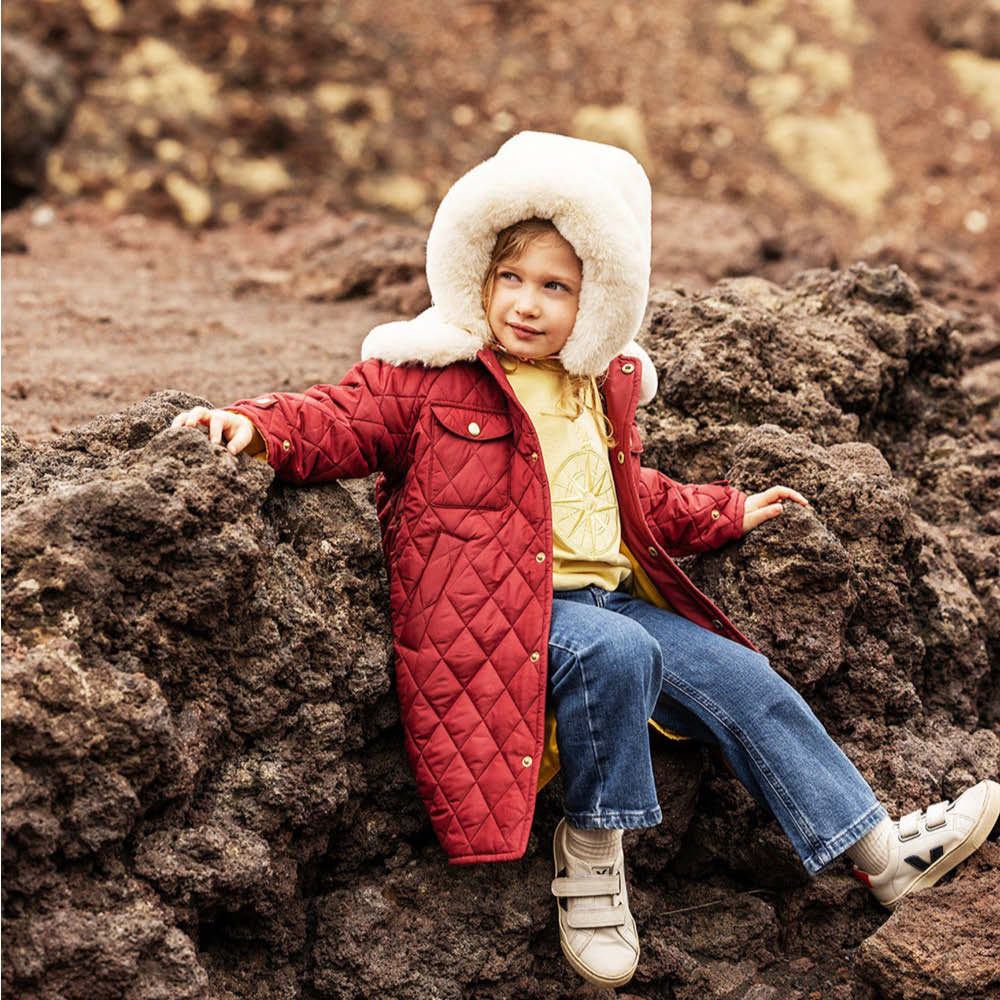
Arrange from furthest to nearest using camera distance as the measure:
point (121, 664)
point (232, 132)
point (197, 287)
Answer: point (232, 132)
point (197, 287)
point (121, 664)

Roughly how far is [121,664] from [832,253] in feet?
17.2

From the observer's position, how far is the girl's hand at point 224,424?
2.46 metres

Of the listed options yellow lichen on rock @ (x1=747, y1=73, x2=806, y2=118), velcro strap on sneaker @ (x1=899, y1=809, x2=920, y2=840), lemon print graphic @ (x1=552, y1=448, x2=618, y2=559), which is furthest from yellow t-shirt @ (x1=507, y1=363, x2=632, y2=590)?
yellow lichen on rock @ (x1=747, y1=73, x2=806, y2=118)

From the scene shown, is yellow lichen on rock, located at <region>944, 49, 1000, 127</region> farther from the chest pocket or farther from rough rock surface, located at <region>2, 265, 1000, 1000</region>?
the chest pocket

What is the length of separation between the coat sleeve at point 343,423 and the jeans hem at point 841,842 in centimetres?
121

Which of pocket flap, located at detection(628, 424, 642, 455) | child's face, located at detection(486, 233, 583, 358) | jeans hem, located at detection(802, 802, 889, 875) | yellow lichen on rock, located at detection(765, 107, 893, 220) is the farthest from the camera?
yellow lichen on rock, located at detection(765, 107, 893, 220)

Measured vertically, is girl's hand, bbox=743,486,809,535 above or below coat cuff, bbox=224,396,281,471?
below

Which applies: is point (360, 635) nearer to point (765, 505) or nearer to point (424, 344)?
point (424, 344)

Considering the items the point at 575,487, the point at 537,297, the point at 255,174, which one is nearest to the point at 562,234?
the point at 537,297

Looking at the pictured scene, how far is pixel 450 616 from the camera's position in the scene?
2588 mm

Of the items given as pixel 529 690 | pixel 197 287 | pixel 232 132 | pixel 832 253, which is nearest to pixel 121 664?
pixel 529 690

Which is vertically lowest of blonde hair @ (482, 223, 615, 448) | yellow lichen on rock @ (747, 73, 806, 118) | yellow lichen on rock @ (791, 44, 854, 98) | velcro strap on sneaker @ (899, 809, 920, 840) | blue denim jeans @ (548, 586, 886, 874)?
velcro strap on sneaker @ (899, 809, 920, 840)

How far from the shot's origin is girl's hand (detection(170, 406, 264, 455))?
246cm

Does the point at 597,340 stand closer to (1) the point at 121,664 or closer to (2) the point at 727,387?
(2) the point at 727,387
